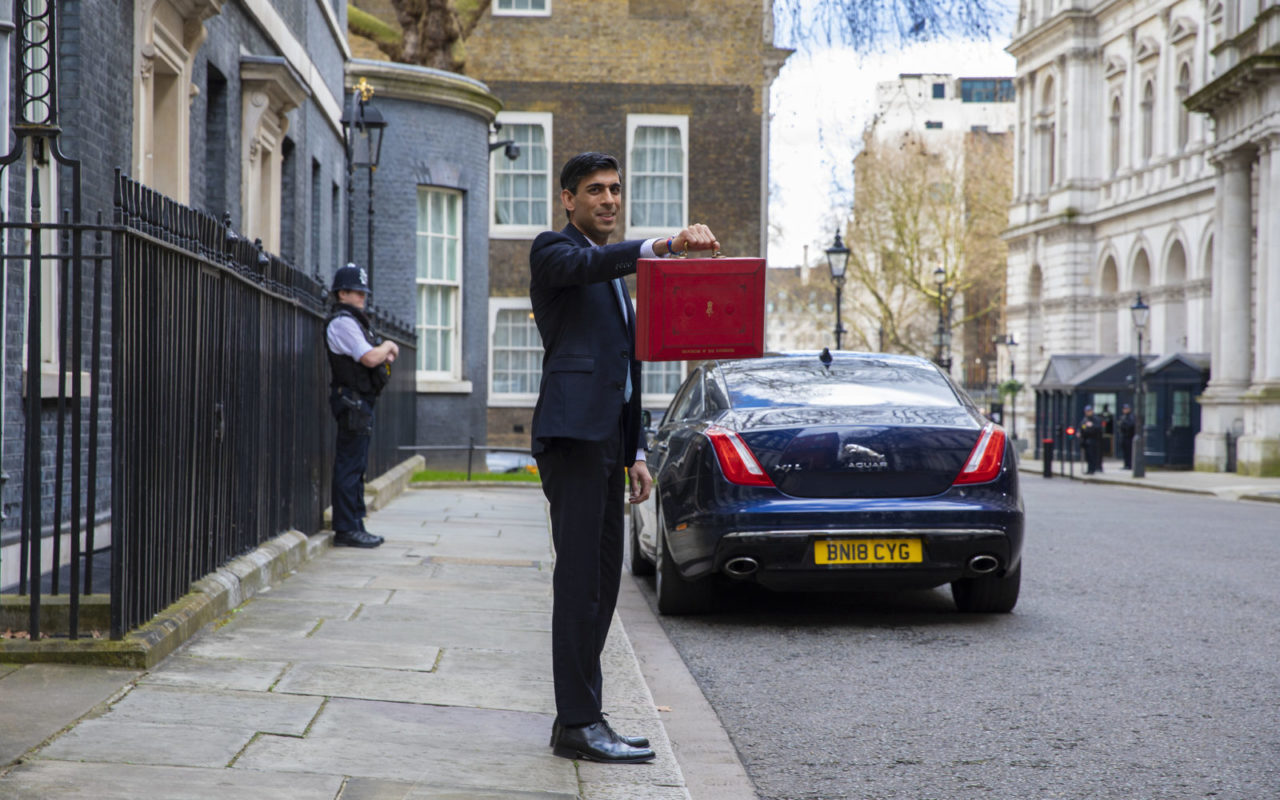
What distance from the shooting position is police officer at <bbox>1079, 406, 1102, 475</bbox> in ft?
117

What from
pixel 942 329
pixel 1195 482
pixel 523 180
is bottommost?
pixel 1195 482

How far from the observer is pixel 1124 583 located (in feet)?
34.0

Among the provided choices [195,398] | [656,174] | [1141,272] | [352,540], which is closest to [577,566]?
[195,398]

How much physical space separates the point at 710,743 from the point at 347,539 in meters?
5.56

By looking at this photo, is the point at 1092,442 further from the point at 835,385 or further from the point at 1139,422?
the point at 835,385

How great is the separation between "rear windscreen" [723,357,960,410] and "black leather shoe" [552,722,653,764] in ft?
12.4

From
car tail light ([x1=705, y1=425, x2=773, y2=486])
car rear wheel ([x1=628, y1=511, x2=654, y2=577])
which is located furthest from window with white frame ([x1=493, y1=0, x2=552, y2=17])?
car tail light ([x1=705, y1=425, x2=773, y2=486])

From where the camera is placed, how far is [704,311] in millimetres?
4449

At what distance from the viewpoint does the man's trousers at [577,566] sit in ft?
15.1

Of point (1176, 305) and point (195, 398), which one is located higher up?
point (1176, 305)

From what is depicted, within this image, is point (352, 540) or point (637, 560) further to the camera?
point (637, 560)

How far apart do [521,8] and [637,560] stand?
22.7m

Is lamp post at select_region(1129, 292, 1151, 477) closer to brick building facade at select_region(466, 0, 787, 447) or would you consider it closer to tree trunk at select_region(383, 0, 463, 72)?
brick building facade at select_region(466, 0, 787, 447)

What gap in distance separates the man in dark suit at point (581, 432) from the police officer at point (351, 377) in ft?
18.3
